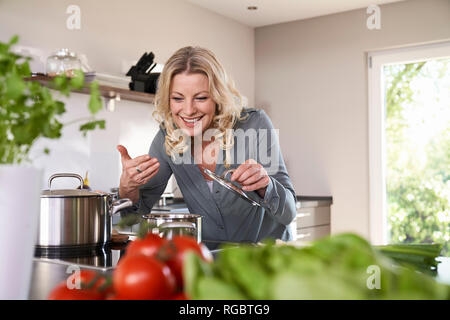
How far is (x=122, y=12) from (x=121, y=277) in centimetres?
336

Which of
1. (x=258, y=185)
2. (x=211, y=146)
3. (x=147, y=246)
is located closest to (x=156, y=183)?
(x=211, y=146)

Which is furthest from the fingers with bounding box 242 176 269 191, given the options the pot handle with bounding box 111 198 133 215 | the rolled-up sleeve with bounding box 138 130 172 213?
the rolled-up sleeve with bounding box 138 130 172 213

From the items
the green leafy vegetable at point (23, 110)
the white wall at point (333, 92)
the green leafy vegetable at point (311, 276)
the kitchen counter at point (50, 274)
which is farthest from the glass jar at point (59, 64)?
the green leafy vegetable at point (311, 276)

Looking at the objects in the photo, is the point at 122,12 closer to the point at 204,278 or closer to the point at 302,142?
the point at 302,142

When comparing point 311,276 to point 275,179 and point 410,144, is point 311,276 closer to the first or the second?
point 275,179

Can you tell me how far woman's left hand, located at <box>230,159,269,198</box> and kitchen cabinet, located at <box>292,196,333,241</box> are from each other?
95.9 inches

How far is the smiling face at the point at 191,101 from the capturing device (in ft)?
6.46

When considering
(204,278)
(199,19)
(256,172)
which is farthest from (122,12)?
(204,278)

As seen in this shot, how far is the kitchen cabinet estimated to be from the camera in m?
4.13

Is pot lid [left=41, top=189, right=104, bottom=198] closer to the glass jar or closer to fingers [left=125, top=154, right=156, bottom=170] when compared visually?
fingers [left=125, top=154, right=156, bottom=170]

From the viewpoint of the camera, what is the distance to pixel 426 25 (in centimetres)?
404

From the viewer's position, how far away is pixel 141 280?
51cm

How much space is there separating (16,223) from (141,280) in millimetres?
215

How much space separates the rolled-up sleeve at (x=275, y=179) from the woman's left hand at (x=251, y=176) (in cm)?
8
